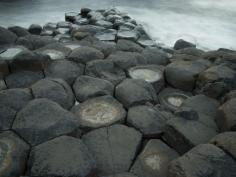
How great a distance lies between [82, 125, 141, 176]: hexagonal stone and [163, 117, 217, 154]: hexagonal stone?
0.25 m

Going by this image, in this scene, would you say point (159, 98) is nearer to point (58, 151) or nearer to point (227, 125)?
point (227, 125)

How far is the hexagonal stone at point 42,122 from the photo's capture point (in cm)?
213

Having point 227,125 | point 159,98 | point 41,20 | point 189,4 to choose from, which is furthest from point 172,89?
point 189,4

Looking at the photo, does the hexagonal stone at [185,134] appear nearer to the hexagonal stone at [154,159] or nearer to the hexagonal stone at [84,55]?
the hexagonal stone at [154,159]

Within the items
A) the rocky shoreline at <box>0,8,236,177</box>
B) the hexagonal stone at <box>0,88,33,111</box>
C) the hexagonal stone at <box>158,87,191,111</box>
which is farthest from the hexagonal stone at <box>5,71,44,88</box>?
the hexagonal stone at <box>158,87,191,111</box>

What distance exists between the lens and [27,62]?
2869 millimetres

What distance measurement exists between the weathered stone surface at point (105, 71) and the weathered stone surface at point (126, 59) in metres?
0.07

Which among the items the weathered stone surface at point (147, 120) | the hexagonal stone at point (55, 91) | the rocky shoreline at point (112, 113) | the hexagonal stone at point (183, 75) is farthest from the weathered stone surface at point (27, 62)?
the hexagonal stone at point (183, 75)

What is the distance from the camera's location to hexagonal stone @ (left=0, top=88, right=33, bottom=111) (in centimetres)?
238

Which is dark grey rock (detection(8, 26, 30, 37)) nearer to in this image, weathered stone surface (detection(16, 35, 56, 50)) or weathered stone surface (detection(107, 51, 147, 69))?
weathered stone surface (detection(16, 35, 56, 50))

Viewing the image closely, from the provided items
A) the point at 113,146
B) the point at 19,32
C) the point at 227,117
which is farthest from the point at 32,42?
the point at 227,117

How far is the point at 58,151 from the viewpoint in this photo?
1.98 metres

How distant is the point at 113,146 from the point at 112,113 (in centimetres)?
36

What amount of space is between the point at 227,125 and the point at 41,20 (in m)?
5.73
